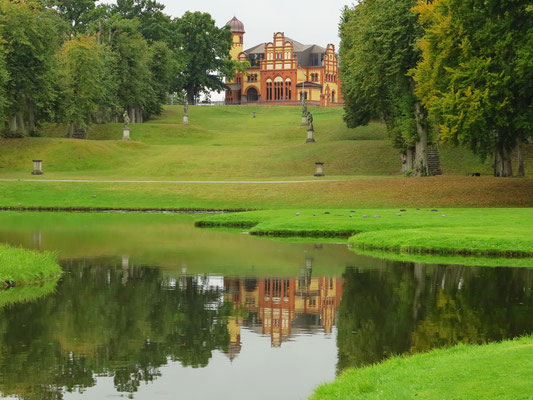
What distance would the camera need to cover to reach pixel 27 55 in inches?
3019

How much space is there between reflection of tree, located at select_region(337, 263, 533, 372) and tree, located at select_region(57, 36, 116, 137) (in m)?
59.1

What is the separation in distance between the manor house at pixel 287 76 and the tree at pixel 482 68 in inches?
4006

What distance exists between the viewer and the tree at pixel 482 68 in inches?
1772

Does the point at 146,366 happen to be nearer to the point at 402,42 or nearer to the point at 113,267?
the point at 113,267

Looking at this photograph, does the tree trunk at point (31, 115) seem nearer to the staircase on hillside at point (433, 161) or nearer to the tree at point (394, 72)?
the tree at point (394, 72)

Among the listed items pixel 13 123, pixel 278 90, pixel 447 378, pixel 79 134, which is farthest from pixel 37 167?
pixel 278 90

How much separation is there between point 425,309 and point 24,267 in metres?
10.7

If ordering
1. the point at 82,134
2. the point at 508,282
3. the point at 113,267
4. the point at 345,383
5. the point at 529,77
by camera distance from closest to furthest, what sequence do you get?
the point at 345,383, the point at 508,282, the point at 113,267, the point at 529,77, the point at 82,134

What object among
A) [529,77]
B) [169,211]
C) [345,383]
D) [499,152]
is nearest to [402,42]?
[499,152]

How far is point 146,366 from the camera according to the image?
592 inches

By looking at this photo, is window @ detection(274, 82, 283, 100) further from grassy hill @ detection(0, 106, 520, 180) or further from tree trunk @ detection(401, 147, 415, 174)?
tree trunk @ detection(401, 147, 415, 174)

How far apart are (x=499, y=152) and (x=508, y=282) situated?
3262 cm

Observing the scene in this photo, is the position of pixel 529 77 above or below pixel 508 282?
above

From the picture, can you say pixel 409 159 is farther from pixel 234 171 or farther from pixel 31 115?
pixel 31 115
